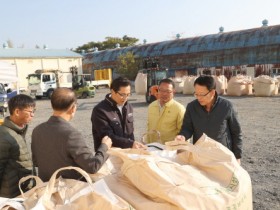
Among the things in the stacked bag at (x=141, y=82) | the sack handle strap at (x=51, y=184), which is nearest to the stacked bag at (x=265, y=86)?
the stacked bag at (x=141, y=82)

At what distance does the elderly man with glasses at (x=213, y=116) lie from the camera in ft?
9.30

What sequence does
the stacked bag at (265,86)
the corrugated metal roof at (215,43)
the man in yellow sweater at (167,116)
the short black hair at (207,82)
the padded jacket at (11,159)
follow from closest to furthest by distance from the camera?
the padded jacket at (11,159) → the short black hair at (207,82) → the man in yellow sweater at (167,116) → the stacked bag at (265,86) → the corrugated metal roof at (215,43)

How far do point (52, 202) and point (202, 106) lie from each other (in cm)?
185

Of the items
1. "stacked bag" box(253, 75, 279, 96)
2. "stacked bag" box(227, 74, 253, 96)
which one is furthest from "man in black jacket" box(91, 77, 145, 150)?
"stacked bag" box(227, 74, 253, 96)

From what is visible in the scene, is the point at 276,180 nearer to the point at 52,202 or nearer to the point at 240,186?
the point at 240,186

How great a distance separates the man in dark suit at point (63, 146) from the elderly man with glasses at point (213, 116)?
3.71 feet

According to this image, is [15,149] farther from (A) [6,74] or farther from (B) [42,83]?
(B) [42,83]

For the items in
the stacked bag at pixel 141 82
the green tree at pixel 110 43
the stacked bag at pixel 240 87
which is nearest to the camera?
the stacked bag at pixel 240 87

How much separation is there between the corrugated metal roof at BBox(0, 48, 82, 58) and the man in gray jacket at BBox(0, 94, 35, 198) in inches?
1276

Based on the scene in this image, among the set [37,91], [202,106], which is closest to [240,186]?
[202,106]

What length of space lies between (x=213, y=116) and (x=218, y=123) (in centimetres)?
8

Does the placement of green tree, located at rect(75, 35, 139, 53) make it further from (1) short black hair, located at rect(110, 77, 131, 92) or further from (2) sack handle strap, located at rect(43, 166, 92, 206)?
(2) sack handle strap, located at rect(43, 166, 92, 206)

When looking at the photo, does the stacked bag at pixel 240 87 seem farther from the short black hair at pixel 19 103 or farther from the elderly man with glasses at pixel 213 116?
the short black hair at pixel 19 103

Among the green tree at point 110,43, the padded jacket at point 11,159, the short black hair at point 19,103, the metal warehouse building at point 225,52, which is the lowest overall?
the padded jacket at point 11,159
